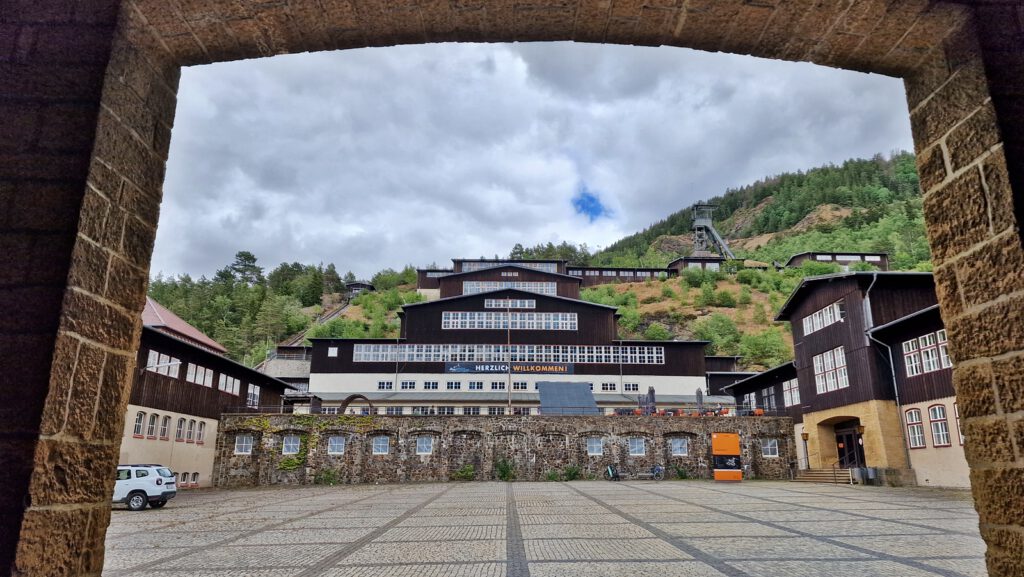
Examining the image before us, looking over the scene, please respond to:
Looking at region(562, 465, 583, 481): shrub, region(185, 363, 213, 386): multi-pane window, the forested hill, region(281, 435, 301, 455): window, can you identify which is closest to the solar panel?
region(562, 465, 583, 481): shrub

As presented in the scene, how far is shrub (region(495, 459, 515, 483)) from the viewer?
34.3 m

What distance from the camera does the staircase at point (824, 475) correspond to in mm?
27891

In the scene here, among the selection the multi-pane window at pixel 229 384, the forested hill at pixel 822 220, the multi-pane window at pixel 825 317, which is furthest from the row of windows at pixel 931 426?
the forested hill at pixel 822 220

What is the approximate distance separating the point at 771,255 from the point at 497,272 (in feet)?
282

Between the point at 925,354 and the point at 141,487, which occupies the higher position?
the point at 925,354

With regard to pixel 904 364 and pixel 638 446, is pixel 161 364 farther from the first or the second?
pixel 904 364

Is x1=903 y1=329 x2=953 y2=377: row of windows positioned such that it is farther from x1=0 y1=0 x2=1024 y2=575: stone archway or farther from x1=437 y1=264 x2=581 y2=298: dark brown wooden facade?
x1=437 y1=264 x2=581 y2=298: dark brown wooden facade

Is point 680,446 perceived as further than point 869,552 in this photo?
Yes

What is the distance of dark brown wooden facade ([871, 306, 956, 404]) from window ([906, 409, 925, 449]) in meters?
0.52

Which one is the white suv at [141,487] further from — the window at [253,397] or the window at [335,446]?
the window at [253,397]

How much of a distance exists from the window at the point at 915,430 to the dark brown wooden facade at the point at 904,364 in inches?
20.3

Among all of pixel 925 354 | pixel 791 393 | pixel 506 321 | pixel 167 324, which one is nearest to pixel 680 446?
pixel 791 393

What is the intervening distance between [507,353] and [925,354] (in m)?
28.0

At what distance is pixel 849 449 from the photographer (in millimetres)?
29875
